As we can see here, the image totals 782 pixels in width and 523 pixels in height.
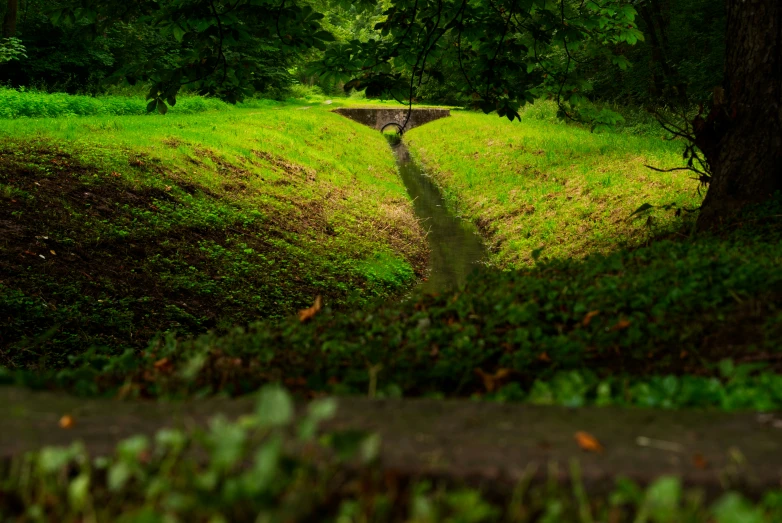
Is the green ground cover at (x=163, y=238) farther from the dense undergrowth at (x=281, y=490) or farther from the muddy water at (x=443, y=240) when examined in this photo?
the dense undergrowth at (x=281, y=490)

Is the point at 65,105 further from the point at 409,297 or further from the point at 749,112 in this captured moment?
the point at 749,112

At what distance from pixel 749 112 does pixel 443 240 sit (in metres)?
8.78

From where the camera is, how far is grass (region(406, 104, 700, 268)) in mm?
10992

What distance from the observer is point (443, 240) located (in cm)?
1470

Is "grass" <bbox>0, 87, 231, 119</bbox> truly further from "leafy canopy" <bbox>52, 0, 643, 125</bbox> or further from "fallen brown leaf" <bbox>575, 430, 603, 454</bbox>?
"fallen brown leaf" <bbox>575, 430, 603, 454</bbox>

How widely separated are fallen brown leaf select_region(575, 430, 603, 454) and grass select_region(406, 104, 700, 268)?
14.1 feet

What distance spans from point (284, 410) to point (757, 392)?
198 centimetres

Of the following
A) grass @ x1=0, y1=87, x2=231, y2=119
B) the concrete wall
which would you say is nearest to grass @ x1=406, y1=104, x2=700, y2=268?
grass @ x1=0, y1=87, x2=231, y2=119

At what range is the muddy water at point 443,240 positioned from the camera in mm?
12008

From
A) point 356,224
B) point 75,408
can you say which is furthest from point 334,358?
point 356,224

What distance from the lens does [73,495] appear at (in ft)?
5.25

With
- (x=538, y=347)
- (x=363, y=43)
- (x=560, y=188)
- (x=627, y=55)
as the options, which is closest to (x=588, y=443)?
(x=538, y=347)

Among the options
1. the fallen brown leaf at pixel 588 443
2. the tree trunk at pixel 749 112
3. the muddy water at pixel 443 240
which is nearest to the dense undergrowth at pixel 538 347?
the fallen brown leaf at pixel 588 443

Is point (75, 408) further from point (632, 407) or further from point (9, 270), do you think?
point (9, 270)
